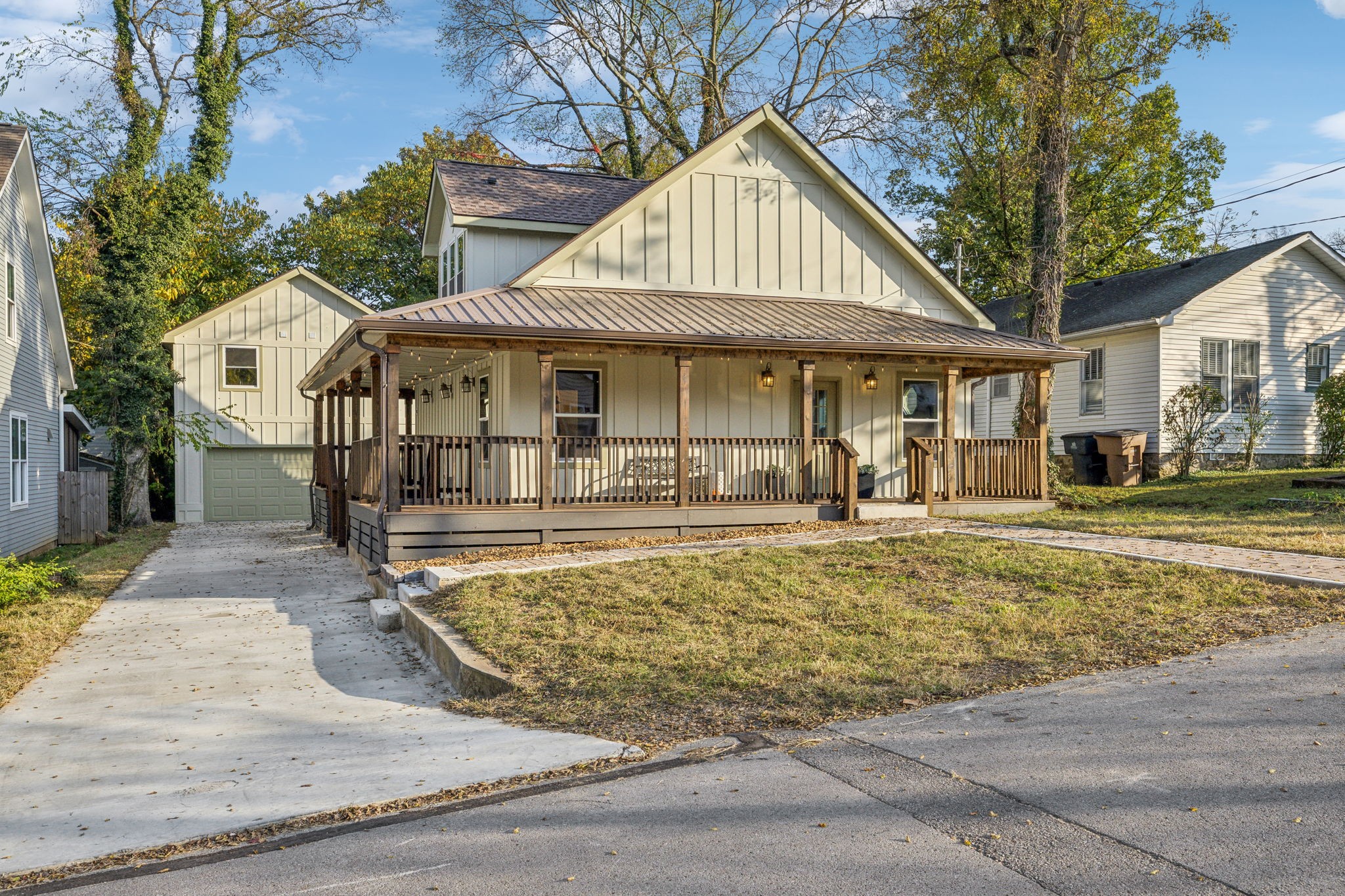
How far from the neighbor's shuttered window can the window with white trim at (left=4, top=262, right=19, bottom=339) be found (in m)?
26.2

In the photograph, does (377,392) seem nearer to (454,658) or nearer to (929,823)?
(454,658)

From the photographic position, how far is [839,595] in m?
9.12

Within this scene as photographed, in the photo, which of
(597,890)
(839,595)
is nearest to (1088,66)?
(839,595)

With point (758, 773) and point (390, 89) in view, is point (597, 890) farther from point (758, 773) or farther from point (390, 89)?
point (390, 89)

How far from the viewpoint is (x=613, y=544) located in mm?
13141

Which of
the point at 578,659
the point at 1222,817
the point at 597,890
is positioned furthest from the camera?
the point at 578,659

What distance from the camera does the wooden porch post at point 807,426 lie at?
1458cm

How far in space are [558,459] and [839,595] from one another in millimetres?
6256

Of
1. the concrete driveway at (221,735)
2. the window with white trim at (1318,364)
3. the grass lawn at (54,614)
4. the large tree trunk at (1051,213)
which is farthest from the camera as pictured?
the window with white trim at (1318,364)

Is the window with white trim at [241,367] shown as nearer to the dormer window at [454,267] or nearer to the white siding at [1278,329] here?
the dormer window at [454,267]

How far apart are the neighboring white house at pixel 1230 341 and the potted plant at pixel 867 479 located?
29.3 ft

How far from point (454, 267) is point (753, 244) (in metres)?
5.84

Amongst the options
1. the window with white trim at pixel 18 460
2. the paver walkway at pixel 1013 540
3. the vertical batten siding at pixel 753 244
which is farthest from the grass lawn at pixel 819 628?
the window with white trim at pixel 18 460

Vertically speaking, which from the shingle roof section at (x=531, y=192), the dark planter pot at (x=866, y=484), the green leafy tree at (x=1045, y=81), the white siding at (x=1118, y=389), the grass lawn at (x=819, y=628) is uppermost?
the green leafy tree at (x=1045, y=81)
